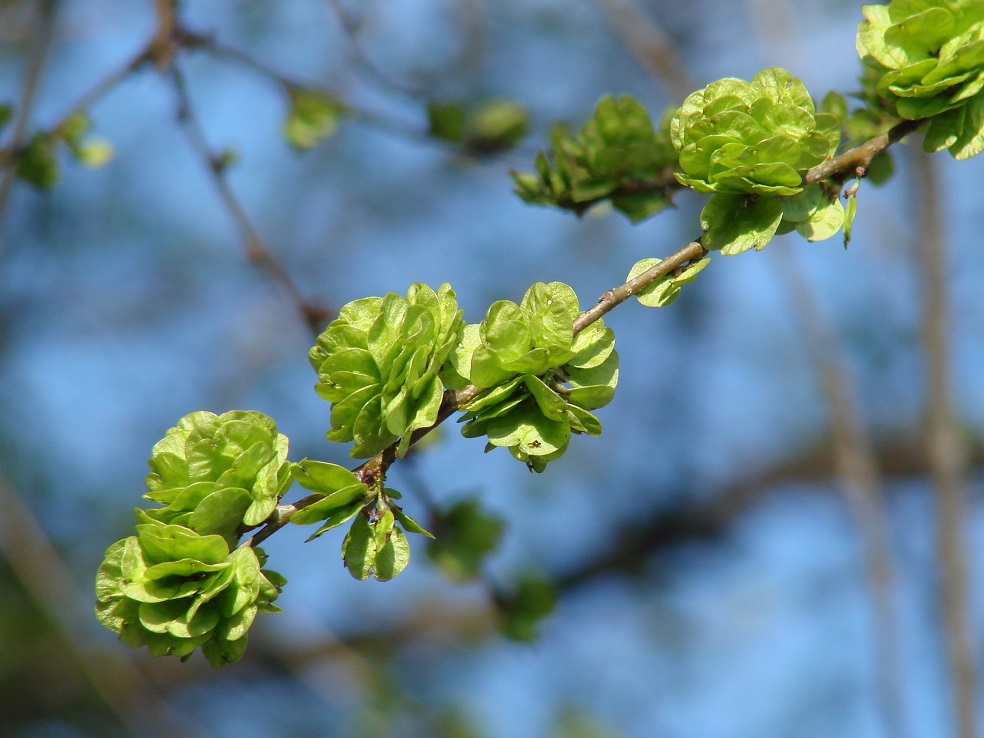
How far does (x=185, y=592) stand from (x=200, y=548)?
41 mm

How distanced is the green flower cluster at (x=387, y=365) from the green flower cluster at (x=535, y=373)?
0.04 m

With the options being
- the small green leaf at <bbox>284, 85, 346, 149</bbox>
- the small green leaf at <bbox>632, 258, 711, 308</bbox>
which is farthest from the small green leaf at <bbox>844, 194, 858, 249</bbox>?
the small green leaf at <bbox>284, 85, 346, 149</bbox>

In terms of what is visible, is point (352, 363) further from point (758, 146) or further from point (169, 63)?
point (169, 63)

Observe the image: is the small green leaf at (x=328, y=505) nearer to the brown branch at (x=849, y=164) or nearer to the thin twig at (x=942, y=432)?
the brown branch at (x=849, y=164)

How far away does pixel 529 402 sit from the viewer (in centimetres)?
79

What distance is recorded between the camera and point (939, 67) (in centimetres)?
80

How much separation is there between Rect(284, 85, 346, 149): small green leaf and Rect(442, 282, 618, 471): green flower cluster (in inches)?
43.0

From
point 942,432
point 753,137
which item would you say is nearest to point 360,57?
point 753,137

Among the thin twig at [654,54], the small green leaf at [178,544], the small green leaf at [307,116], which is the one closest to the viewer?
the small green leaf at [178,544]

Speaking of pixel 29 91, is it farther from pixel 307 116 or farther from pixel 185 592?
pixel 185 592

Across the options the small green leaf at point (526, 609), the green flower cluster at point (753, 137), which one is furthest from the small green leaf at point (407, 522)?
the small green leaf at point (526, 609)

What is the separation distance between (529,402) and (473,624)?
3384 millimetres

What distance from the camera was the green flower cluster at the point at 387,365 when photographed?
→ 2.45ft

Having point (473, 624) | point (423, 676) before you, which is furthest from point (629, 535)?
point (423, 676)
